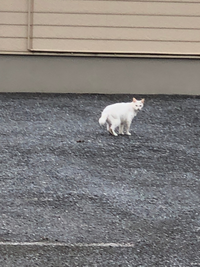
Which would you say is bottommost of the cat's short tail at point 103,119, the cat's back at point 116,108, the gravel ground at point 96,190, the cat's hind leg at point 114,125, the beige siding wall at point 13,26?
the gravel ground at point 96,190

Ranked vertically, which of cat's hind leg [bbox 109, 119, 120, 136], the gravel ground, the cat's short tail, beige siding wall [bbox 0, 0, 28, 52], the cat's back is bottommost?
the gravel ground

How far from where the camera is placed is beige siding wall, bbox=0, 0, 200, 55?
44.3 feet

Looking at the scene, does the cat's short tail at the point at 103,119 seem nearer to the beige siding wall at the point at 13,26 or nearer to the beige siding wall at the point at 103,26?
the beige siding wall at the point at 103,26

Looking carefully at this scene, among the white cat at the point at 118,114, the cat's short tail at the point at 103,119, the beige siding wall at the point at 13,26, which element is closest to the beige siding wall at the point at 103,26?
the beige siding wall at the point at 13,26

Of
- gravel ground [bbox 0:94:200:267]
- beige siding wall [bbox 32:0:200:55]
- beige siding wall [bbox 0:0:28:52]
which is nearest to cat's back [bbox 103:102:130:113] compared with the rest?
gravel ground [bbox 0:94:200:267]

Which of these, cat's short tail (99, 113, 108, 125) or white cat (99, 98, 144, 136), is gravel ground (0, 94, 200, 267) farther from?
cat's short tail (99, 113, 108, 125)

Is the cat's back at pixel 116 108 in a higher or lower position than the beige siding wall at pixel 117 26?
lower

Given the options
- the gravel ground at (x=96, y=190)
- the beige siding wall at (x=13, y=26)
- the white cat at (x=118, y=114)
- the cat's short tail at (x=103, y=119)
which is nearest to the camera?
the gravel ground at (x=96, y=190)

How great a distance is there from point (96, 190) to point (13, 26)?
7314mm

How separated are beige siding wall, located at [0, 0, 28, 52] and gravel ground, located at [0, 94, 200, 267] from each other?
6.85 ft

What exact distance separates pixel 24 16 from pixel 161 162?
20.9ft

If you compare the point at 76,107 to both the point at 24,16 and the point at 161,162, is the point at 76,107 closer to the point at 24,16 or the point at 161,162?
the point at 24,16

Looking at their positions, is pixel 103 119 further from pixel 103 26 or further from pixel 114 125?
pixel 103 26

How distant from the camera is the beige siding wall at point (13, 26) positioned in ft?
44.2
